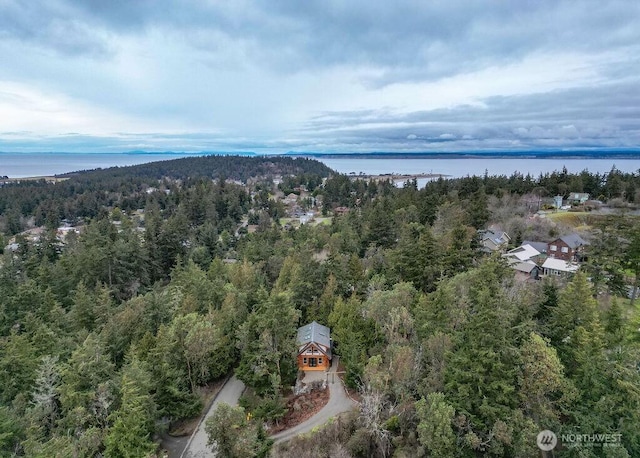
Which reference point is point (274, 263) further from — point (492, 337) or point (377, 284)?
point (492, 337)

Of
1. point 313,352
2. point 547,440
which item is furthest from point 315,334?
point 547,440

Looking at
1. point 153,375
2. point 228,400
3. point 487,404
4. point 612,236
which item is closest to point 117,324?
point 153,375

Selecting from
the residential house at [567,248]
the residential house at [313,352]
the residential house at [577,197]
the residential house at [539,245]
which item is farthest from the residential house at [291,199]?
the residential house at [313,352]

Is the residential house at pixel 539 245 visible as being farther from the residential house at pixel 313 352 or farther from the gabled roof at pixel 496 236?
the residential house at pixel 313 352

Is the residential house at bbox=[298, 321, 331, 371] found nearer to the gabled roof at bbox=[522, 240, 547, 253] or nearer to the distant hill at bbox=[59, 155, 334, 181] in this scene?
the gabled roof at bbox=[522, 240, 547, 253]

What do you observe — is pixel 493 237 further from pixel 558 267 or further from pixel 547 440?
pixel 547 440

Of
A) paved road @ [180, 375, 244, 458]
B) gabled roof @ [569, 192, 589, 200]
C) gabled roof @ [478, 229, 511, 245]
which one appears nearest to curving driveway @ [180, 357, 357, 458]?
paved road @ [180, 375, 244, 458]
